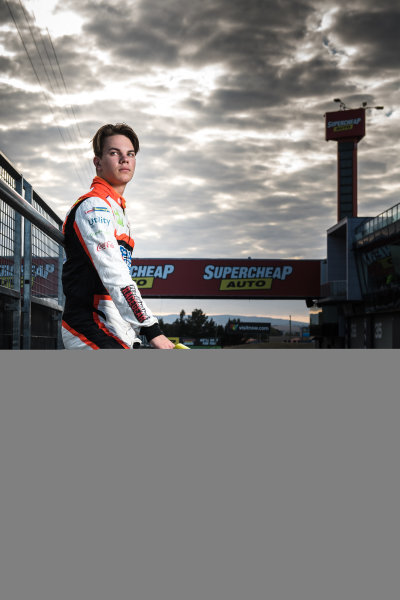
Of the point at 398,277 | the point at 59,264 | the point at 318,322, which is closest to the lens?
the point at 59,264

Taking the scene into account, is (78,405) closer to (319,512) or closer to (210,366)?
(210,366)

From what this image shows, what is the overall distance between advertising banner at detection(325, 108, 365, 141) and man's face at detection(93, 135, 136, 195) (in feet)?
99.0

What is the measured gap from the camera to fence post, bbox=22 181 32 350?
253 cm

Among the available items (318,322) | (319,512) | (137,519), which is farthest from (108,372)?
(318,322)

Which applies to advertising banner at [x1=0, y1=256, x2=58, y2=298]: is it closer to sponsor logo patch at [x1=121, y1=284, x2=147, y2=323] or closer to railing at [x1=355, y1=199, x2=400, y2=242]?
sponsor logo patch at [x1=121, y1=284, x2=147, y2=323]

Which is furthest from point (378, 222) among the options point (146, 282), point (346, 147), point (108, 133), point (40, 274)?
point (108, 133)

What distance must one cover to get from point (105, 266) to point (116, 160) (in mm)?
449

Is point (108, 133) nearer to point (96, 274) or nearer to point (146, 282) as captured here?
point (96, 274)

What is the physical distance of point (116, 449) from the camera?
520 millimetres

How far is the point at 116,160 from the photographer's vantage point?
1568 mm

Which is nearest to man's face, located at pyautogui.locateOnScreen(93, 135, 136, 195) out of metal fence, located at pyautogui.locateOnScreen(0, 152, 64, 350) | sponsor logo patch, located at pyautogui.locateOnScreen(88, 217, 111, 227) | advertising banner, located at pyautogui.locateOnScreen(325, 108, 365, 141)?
sponsor logo patch, located at pyautogui.locateOnScreen(88, 217, 111, 227)

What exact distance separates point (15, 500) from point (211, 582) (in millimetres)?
214

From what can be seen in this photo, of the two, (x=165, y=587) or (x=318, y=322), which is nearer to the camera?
(x=165, y=587)

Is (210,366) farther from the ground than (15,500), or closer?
farther from the ground
